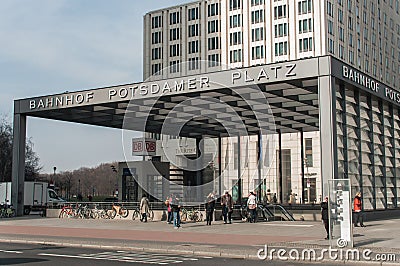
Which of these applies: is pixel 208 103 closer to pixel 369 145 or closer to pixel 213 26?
pixel 369 145

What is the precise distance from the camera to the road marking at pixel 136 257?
15.3 meters

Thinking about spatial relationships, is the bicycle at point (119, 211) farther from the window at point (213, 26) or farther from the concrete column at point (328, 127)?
the window at point (213, 26)

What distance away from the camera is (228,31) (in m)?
91.4

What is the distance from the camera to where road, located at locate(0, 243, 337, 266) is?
1486cm

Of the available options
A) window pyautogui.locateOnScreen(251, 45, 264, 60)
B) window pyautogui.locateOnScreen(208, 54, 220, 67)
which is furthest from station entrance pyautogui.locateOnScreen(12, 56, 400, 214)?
window pyautogui.locateOnScreen(208, 54, 220, 67)

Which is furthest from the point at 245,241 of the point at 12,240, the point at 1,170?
the point at 1,170

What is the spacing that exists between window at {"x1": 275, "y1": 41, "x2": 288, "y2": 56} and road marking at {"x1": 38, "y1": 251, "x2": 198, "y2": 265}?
7015cm

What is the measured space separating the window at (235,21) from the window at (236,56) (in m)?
4.11

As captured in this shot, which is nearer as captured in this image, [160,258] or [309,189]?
[160,258]

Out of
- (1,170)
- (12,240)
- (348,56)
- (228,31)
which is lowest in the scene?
(12,240)

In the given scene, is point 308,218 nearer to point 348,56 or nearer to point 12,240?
point 12,240

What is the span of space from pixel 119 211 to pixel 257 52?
5657 cm

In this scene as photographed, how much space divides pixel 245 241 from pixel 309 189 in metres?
58.2

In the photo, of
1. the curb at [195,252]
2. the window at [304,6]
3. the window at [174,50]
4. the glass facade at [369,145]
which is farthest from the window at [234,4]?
the curb at [195,252]
